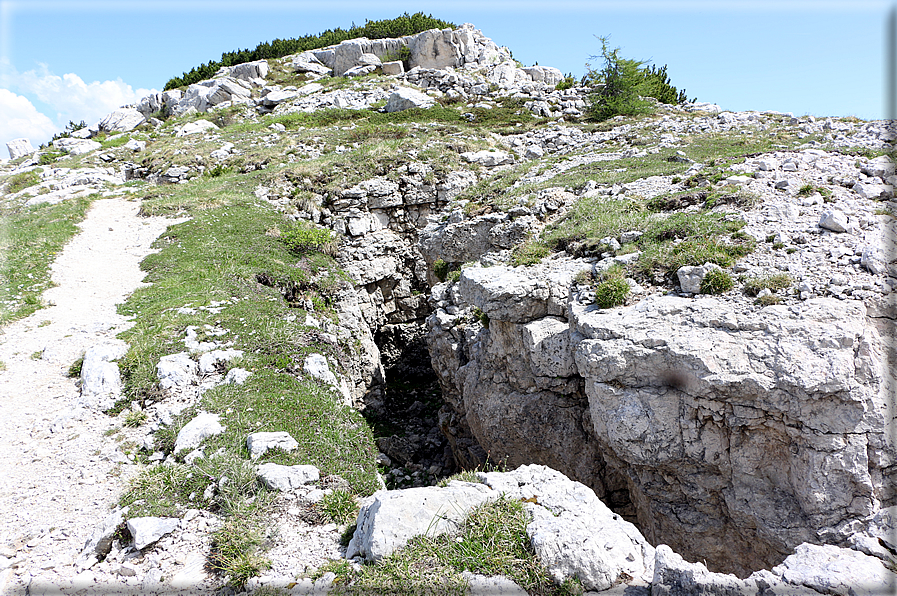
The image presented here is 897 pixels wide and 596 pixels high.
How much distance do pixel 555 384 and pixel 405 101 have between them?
41607mm

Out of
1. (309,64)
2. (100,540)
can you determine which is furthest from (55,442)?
(309,64)

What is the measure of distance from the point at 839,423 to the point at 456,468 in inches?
487

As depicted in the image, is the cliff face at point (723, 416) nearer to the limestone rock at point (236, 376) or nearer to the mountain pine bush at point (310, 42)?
the limestone rock at point (236, 376)

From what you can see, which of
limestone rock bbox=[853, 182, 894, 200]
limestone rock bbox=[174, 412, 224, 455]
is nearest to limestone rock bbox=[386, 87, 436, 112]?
limestone rock bbox=[853, 182, 894, 200]

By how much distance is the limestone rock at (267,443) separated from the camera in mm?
9953

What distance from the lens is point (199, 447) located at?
1017cm

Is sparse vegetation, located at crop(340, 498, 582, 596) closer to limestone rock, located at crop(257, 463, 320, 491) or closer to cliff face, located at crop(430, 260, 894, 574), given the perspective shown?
limestone rock, located at crop(257, 463, 320, 491)

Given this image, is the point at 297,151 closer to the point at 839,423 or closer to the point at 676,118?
the point at 676,118

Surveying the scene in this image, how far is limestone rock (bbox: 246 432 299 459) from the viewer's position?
9953 mm

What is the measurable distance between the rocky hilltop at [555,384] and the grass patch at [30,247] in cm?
90

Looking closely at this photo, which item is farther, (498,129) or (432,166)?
(498,129)

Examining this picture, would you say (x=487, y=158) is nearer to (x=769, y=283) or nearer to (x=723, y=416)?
(x=769, y=283)

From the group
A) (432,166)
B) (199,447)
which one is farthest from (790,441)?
(432,166)

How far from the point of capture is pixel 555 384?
44.1 feet
